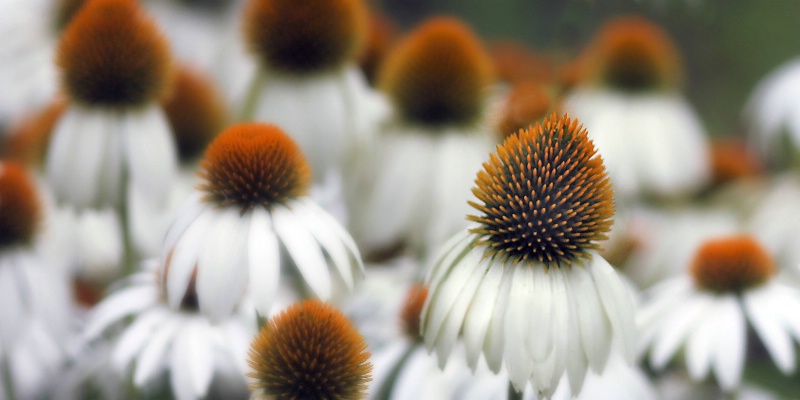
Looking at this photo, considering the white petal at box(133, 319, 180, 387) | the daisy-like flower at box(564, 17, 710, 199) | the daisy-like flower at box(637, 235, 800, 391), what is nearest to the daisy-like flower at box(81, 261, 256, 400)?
the white petal at box(133, 319, 180, 387)

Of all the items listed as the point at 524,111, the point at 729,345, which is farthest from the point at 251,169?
the point at 729,345

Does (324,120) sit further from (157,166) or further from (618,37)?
(618,37)

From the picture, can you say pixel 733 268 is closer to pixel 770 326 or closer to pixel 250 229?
pixel 770 326

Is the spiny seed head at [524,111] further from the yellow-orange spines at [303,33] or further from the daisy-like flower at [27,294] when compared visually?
the daisy-like flower at [27,294]

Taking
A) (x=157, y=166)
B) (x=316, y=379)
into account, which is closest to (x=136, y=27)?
(x=157, y=166)

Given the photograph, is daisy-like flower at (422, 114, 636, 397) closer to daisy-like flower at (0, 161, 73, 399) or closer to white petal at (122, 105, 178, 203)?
white petal at (122, 105, 178, 203)

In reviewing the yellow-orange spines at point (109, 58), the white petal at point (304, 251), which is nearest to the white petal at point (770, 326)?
the white petal at point (304, 251)
